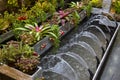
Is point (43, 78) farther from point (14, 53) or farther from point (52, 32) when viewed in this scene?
point (52, 32)

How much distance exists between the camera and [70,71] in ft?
11.6

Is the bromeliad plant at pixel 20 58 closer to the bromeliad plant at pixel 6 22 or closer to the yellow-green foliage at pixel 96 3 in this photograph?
the bromeliad plant at pixel 6 22

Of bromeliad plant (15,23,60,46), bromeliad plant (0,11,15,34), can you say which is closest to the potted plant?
bromeliad plant (15,23,60,46)

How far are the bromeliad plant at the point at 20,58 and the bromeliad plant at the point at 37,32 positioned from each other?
2.30 ft

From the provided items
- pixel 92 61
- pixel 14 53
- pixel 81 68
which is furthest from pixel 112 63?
pixel 14 53

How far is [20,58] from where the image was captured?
3.55 m

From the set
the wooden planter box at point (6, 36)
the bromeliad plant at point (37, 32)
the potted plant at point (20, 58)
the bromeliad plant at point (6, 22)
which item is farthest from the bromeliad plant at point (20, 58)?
the bromeliad plant at point (6, 22)

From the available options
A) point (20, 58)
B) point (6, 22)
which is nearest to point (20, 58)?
point (20, 58)

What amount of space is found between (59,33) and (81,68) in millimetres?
970

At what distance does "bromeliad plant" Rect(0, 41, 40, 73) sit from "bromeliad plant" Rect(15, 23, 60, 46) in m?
0.70

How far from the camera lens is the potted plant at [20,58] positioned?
3439 millimetres

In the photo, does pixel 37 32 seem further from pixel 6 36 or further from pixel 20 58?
pixel 20 58

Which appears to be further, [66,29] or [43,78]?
[66,29]

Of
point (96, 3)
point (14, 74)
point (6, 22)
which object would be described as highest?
point (6, 22)
